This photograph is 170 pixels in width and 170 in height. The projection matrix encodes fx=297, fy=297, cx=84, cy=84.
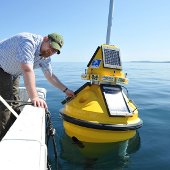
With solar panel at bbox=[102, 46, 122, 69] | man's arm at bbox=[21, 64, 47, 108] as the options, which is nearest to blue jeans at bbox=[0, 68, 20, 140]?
man's arm at bbox=[21, 64, 47, 108]

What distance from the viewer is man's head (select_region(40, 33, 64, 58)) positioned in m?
3.69

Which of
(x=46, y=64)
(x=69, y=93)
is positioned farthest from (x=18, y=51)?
(x=69, y=93)

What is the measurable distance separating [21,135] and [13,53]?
62.6 inches

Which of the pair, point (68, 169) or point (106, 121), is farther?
point (106, 121)

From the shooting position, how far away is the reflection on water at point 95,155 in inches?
185

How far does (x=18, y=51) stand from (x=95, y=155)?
2.45 metres

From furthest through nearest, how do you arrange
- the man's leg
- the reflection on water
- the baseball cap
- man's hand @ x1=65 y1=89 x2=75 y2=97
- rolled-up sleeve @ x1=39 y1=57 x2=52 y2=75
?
man's hand @ x1=65 y1=89 x2=75 y2=97 → the reflection on water → rolled-up sleeve @ x1=39 y1=57 x2=52 y2=75 → the man's leg → the baseball cap

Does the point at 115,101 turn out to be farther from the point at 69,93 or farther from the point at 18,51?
the point at 18,51

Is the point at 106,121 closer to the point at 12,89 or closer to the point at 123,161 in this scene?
the point at 123,161

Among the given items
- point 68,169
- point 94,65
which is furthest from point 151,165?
point 94,65

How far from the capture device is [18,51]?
358 centimetres

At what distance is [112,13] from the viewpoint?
7.20 metres

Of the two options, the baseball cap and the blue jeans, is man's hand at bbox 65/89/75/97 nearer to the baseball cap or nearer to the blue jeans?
the blue jeans

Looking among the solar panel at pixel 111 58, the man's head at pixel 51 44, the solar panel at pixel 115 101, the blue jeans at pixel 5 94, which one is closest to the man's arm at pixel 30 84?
the man's head at pixel 51 44
